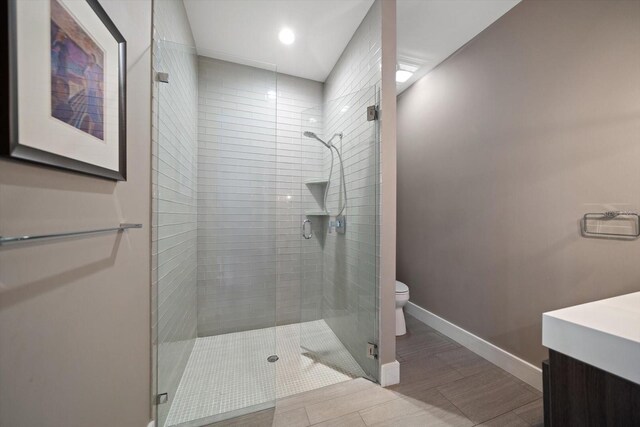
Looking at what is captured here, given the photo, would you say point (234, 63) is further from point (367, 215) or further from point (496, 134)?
point (496, 134)

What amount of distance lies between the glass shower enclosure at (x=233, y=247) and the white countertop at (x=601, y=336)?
964 millimetres

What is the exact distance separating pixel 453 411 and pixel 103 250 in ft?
6.68

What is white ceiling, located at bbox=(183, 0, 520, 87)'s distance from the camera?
68.2 inches

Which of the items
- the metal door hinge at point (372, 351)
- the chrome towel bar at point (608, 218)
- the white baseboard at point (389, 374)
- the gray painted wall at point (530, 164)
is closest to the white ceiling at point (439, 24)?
the gray painted wall at point (530, 164)

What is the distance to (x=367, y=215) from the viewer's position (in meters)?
1.80

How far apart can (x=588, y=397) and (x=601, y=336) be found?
0.23 meters

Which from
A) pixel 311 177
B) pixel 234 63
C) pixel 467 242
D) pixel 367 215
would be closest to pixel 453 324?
pixel 467 242

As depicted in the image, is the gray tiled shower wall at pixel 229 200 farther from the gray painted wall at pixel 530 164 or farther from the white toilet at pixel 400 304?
the gray painted wall at pixel 530 164

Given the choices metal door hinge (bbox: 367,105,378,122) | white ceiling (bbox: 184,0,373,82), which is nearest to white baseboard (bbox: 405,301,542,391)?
metal door hinge (bbox: 367,105,378,122)

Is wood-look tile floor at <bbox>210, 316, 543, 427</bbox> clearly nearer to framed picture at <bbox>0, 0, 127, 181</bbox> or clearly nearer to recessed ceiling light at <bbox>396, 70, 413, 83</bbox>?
framed picture at <bbox>0, 0, 127, 181</bbox>

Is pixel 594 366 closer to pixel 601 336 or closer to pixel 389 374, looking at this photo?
pixel 601 336

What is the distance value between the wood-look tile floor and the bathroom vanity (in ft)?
2.35

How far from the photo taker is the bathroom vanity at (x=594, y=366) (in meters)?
0.70

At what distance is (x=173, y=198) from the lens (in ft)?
4.85
